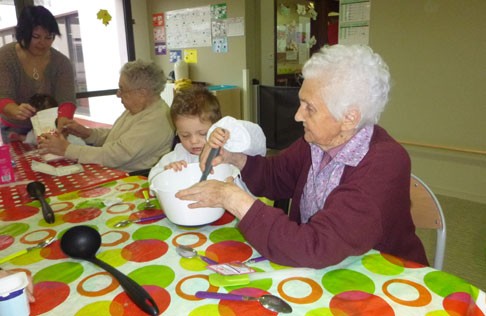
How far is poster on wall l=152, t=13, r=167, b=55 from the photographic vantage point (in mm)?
5016

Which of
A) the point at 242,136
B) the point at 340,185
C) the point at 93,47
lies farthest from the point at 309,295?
the point at 93,47

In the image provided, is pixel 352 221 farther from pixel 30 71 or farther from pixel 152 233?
pixel 30 71

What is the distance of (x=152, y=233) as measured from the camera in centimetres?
97

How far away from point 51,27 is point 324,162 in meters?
1.91

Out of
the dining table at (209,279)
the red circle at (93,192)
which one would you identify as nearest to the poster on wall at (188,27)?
the red circle at (93,192)

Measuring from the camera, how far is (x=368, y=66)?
93 centimetres

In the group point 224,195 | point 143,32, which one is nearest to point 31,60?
point 224,195

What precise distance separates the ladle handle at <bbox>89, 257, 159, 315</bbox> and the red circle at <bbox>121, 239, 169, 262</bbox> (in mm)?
96

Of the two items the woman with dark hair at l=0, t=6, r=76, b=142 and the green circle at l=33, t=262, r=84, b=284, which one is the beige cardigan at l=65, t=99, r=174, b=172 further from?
the green circle at l=33, t=262, r=84, b=284

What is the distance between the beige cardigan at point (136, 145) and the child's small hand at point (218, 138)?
774 millimetres

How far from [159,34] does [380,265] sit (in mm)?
4994

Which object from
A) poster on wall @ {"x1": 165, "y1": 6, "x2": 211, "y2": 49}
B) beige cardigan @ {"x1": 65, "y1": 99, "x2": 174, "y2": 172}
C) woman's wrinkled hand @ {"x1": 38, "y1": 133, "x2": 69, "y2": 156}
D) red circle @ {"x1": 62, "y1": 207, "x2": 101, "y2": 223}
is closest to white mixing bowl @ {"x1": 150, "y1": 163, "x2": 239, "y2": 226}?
red circle @ {"x1": 62, "y1": 207, "x2": 101, "y2": 223}

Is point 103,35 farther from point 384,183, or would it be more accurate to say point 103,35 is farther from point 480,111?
Result: point 384,183

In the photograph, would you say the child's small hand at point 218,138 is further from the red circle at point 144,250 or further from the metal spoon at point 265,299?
the metal spoon at point 265,299
